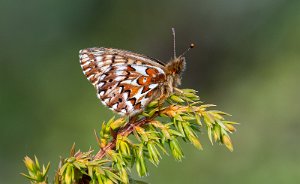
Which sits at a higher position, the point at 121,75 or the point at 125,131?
the point at 121,75

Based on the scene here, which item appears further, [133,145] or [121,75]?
[121,75]

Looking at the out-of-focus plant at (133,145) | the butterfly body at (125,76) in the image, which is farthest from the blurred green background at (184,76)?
the out-of-focus plant at (133,145)

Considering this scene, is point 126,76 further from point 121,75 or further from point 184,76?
point 184,76

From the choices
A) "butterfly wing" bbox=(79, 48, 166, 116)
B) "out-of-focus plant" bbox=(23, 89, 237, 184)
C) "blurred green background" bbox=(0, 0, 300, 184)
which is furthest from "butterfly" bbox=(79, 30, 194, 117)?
"blurred green background" bbox=(0, 0, 300, 184)

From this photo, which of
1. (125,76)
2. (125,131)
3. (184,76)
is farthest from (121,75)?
(184,76)

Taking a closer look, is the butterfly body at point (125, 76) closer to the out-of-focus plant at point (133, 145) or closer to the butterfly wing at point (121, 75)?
the butterfly wing at point (121, 75)

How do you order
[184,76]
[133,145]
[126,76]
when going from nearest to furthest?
[133,145]
[126,76]
[184,76]

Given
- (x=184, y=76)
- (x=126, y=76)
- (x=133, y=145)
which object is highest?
(x=184, y=76)

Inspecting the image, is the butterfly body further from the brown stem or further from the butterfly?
the brown stem
